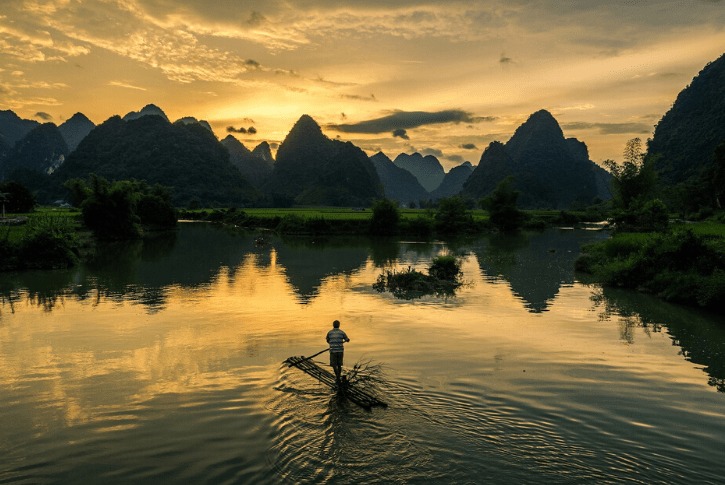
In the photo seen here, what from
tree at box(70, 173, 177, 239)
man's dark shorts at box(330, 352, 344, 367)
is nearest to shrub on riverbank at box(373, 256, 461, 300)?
man's dark shorts at box(330, 352, 344, 367)

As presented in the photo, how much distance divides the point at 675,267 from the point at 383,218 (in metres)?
Result: 47.6

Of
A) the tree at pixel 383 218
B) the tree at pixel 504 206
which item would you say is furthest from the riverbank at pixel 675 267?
the tree at pixel 504 206

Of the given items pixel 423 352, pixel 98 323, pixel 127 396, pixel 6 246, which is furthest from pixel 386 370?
pixel 6 246

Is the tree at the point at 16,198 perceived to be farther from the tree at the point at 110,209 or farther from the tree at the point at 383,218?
the tree at the point at 383,218

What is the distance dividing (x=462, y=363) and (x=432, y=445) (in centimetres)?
542

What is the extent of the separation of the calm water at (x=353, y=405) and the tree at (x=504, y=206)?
2444 inches

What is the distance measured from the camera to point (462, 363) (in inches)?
547

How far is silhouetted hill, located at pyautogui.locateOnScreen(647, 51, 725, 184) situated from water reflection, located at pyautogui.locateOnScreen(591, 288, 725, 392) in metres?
92.8

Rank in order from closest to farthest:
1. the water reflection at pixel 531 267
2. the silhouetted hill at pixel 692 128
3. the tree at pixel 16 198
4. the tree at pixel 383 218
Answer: the water reflection at pixel 531 267 < the tree at pixel 383 218 < the tree at pixel 16 198 < the silhouetted hill at pixel 692 128

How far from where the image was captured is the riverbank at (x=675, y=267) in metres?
22.0

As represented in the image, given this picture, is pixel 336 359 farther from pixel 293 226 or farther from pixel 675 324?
pixel 293 226

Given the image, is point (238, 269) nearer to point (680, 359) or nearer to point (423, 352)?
point (423, 352)

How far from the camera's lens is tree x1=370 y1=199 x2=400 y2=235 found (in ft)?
231

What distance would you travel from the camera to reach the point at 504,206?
85.1 meters
